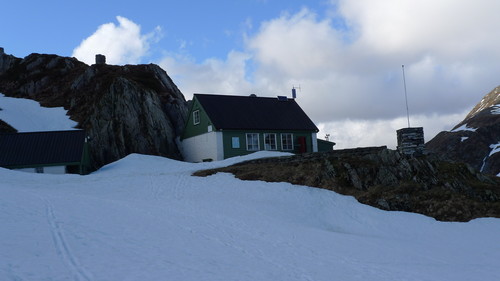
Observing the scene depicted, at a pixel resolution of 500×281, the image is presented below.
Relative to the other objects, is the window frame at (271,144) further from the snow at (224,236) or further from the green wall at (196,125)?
the snow at (224,236)

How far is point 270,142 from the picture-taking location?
41.4 metres

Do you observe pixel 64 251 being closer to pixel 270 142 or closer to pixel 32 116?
pixel 270 142

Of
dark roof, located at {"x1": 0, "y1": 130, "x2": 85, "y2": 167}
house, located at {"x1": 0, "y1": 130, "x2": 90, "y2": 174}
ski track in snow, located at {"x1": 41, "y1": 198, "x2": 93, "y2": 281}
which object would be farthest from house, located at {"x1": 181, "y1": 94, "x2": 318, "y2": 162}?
ski track in snow, located at {"x1": 41, "y1": 198, "x2": 93, "y2": 281}

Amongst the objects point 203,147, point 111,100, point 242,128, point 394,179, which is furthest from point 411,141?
point 111,100

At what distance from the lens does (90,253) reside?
32.2 ft

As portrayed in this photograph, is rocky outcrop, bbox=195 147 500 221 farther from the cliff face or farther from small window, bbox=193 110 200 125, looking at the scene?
the cliff face

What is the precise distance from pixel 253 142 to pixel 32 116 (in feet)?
111

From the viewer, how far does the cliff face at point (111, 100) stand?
45.7 metres

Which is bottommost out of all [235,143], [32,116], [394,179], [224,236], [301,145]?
[224,236]

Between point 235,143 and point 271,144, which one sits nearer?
point 235,143

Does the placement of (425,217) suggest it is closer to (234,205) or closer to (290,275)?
(234,205)

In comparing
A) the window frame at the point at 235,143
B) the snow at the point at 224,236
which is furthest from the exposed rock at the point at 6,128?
the window frame at the point at 235,143

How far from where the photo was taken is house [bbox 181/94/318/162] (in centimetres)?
3956

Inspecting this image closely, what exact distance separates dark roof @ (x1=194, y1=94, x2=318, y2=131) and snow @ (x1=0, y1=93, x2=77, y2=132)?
68.6ft
